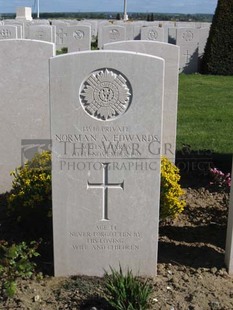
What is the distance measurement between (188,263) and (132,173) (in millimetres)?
970

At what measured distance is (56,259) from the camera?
373 cm

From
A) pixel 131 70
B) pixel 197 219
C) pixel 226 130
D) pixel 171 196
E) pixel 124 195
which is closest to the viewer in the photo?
pixel 131 70

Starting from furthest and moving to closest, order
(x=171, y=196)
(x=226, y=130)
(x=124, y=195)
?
1. (x=226, y=130)
2. (x=171, y=196)
3. (x=124, y=195)

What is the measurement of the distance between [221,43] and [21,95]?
35.9 ft

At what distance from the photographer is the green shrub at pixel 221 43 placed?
48.8 ft

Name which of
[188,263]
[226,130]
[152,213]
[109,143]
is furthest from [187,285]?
[226,130]

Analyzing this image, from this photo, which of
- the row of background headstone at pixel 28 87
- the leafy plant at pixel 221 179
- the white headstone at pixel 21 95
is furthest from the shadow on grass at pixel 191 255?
the white headstone at pixel 21 95

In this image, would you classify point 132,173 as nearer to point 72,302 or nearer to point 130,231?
point 130,231

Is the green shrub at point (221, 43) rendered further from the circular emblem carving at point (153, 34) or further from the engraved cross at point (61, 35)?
the engraved cross at point (61, 35)

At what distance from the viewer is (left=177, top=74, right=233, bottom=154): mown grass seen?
7.25m

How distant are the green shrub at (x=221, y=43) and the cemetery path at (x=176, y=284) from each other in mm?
11238

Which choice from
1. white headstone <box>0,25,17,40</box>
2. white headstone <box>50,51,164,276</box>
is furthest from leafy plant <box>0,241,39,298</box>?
white headstone <box>0,25,17,40</box>

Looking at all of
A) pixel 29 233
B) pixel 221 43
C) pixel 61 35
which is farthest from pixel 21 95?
pixel 61 35

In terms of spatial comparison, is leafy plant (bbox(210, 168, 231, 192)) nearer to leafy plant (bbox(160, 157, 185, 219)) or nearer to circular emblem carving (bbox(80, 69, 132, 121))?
leafy plant (bbox(160, 157, 185, 219))
